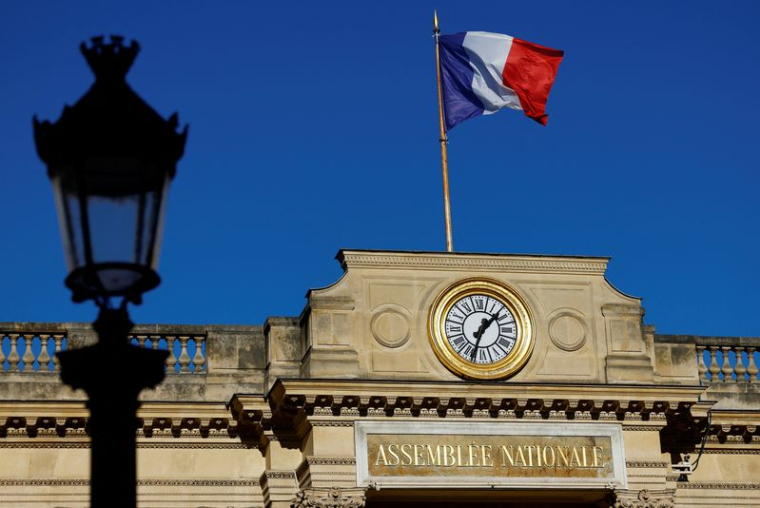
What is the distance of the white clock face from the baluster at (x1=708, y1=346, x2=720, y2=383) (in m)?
4.53

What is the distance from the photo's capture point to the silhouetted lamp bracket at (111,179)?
8164 mm

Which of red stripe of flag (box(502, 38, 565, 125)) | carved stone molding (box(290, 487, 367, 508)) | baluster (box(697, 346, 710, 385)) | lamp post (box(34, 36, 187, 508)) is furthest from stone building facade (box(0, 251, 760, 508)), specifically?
lamp post (box(34, 36, 187, 508))

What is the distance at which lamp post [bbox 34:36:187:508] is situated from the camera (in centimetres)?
820

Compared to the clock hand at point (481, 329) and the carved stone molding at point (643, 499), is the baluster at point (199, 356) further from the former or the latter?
the carved stone molding at point (643, 499)

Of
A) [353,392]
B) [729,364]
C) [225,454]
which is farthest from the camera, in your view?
[729,364]

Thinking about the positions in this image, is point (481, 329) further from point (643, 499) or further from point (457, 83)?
point (457, 83)

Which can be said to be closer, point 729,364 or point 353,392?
point 353,392

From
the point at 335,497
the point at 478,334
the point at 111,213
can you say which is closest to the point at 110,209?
the point at 111,213

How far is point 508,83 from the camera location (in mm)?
29094

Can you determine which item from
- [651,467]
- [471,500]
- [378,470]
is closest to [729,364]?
[651,467]

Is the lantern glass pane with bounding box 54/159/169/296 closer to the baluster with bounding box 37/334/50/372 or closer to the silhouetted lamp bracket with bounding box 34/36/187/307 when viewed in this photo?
the silhouetted lamp bracket with bounding box 34/36/187/307

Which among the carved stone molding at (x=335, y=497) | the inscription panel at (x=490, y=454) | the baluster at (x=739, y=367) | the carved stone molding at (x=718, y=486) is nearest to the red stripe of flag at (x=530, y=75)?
the baluster at (x=739, y=367)

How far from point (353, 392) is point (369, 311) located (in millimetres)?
1766

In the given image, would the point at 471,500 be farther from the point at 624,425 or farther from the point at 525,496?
the point at 624,425
